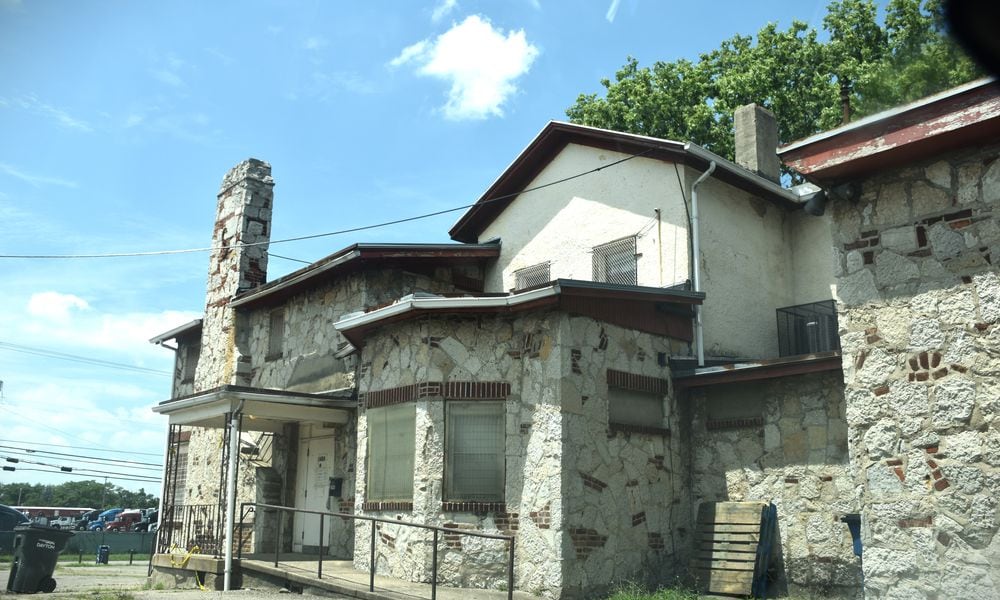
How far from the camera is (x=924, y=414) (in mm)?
7980

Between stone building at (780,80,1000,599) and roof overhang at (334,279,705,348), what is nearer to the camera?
stone building at (780,80,1000,599)

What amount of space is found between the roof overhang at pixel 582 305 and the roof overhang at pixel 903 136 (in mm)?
3723

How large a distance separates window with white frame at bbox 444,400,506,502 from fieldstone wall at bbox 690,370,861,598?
306 cm

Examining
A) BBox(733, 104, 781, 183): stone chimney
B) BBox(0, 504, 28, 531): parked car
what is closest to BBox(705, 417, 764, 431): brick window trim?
BBox(733, 104, 781, 183): stone chimney

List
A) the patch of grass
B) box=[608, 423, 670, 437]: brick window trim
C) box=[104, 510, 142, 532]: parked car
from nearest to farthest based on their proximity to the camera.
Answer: the patch of grass → box=[608, 423, 670, 437]: brick window trim → box=[104, 510, 142, 532]: parked car

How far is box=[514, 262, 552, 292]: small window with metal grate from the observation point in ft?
55.7

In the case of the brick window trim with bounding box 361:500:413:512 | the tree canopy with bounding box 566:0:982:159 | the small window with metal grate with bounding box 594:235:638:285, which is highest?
the tree canopy with bounding box 566:0:982:159

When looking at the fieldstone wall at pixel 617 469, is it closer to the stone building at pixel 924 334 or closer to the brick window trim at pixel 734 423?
the brick window trim at pixel 734 423

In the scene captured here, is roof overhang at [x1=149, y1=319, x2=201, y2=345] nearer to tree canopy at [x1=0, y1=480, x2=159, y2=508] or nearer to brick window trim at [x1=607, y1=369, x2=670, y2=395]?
brick window trim at [x1=607, y1=369, x2=670, y2=395]

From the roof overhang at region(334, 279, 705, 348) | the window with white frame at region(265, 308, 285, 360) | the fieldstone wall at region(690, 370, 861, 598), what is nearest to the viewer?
the fieldstone wall at region(690, 370, 861, 598)

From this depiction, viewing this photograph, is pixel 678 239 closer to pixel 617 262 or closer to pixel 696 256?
pixel 696 256

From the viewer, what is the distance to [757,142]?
1706 cm

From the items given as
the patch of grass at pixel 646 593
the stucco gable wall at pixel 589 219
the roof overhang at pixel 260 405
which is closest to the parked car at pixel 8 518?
the roof overhang at pixel 260 405

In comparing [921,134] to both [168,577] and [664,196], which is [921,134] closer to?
[664,196]
